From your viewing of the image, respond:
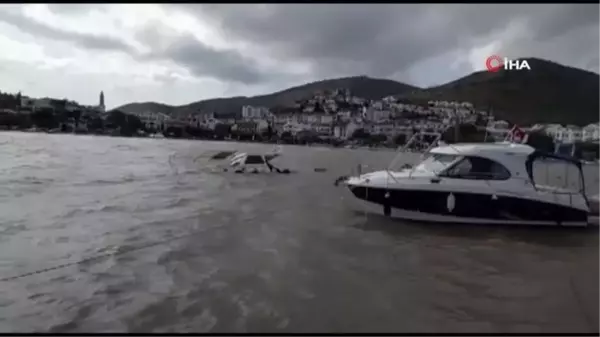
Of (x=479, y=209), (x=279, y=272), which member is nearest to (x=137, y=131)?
(x=479, y=209)

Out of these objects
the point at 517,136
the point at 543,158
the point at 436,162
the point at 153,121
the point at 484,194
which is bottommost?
the point at 484,194

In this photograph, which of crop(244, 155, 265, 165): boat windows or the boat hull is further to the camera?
crop(244, 155, 265, 165): boat windows

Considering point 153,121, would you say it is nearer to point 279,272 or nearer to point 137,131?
point 137,131

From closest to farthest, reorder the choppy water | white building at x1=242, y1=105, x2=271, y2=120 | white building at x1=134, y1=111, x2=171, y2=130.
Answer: the choppy water
white building at x1=134, y1=111, x2=171, y2=130
white building at x1=242, y1=105, x2=271, y2=120

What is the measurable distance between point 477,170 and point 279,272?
25.1ft

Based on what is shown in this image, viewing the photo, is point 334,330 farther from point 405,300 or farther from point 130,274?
point 130,274

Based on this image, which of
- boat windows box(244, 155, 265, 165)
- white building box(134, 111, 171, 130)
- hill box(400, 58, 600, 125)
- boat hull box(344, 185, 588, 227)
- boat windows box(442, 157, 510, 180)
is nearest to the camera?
boat hull box(344, 185, 588, 227)

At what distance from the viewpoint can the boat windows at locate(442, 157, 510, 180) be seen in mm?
13531

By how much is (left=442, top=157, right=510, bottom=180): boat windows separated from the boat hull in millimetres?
500

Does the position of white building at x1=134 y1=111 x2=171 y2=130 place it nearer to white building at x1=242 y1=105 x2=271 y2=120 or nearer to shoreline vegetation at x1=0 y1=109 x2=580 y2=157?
shoreline vegetation at x1=0 y1=109 x2=580 y2=157

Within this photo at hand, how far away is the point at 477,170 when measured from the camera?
1362 cm

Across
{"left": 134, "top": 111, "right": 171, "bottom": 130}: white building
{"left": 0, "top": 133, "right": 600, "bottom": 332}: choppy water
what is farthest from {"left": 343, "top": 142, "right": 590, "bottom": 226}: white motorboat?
{"left": 134, "top": 111, "right": 171, "bottom": 130}: white building

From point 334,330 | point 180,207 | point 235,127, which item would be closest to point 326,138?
point 235,127

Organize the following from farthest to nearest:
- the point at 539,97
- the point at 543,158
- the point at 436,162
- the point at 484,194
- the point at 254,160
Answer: the point at 539,97 < the point at 254,160 < the point at 436,162 < the point at 543,158 < the point at 484,194
